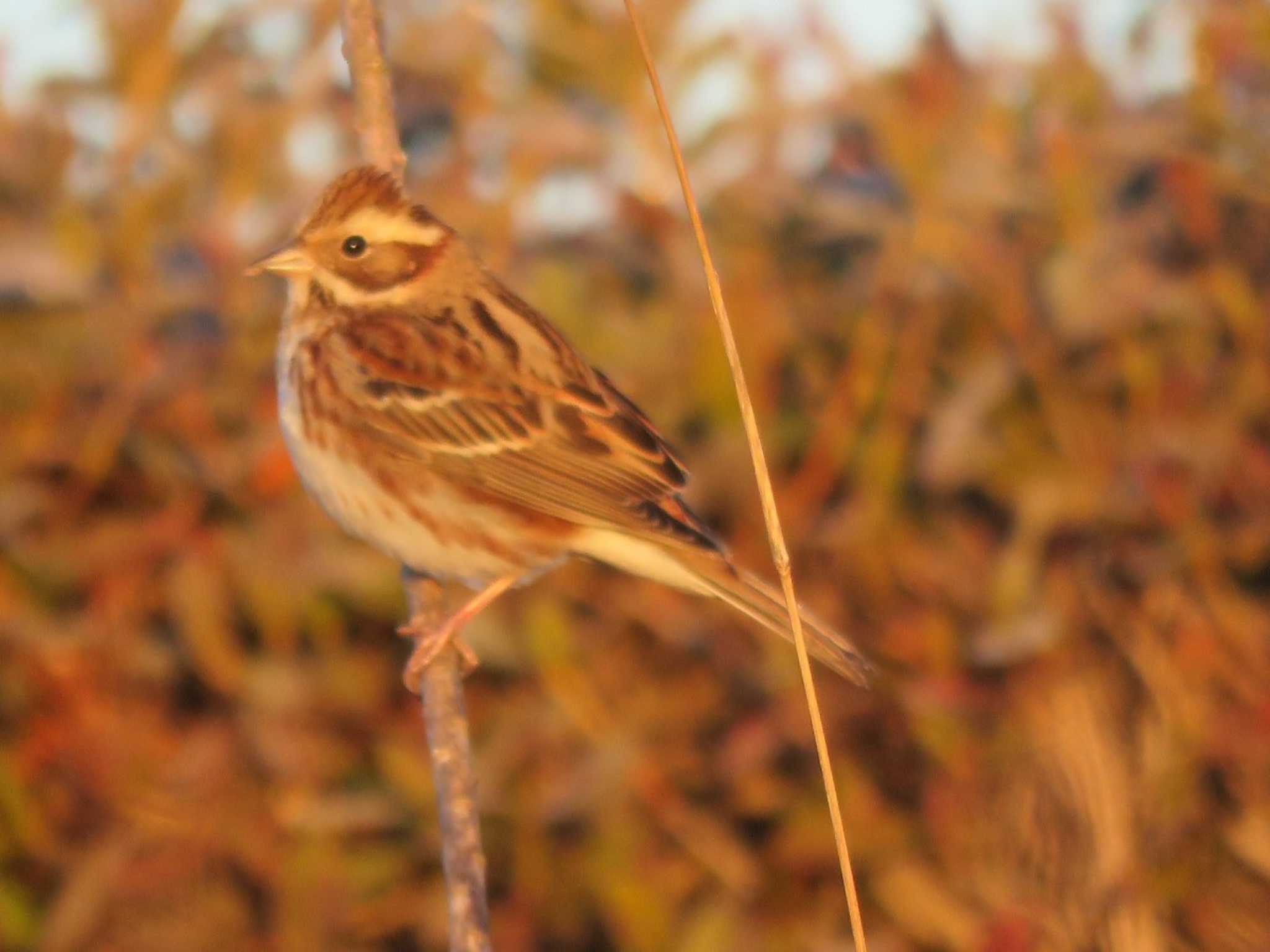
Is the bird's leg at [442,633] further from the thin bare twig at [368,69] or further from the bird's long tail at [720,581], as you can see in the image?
the thin bare twig at [368,69]

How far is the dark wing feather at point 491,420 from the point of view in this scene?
3820 mm

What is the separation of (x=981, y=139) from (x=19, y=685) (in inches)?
110

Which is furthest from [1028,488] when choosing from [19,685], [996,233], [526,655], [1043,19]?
[19,685]

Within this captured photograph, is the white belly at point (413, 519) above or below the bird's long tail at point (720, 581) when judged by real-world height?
above

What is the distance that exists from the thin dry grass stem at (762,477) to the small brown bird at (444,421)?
101cm

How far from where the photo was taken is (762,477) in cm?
262

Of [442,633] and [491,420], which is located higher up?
[491,420]

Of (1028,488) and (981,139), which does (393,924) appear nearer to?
(1028,488)

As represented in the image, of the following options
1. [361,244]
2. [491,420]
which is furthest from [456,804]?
[361,244]

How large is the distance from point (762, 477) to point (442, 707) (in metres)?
0.78

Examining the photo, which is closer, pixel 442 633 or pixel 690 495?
pixel 442 633

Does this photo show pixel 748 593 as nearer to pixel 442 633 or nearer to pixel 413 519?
pixel 442 633

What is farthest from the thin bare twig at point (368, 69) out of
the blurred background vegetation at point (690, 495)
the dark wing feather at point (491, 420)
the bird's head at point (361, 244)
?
the blurred background vegetation at point (690, 495)

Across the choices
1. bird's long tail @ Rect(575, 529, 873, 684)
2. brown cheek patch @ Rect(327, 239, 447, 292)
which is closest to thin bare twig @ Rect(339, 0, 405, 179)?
brown cheek patch @ Rect(327, 239, 447, 292)
